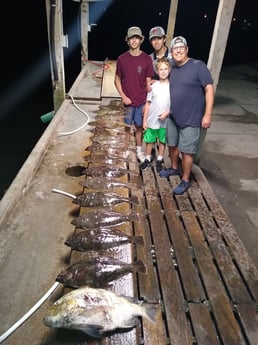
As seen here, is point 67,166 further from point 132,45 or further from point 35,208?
point 132,45

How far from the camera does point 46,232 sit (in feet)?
11.9

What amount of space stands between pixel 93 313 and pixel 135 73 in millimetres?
4110

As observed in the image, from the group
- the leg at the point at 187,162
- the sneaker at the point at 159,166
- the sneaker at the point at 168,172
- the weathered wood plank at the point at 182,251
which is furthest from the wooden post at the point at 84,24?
the weathered wood plank at the point at 182,251

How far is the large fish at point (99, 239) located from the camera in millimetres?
2979

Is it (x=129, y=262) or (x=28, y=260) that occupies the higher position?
(x=129, y=262)

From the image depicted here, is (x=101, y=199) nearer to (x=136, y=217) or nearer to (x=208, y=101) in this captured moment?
(x=136, y=217)

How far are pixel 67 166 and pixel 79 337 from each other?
10.3 feet

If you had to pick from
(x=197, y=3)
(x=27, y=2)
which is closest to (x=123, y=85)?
(x=27, y=2)

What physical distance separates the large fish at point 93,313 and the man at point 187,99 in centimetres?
238

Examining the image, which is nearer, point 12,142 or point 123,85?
point 123,85

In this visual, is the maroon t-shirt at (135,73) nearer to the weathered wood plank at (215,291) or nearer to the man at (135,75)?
the man at (135,75)

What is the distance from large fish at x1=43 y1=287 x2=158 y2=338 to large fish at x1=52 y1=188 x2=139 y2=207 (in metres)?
1.48

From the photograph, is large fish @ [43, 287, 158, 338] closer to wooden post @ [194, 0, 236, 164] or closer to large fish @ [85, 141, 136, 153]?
large fish @ [85, 141, 136, 153]

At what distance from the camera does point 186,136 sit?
4129 millimetres
